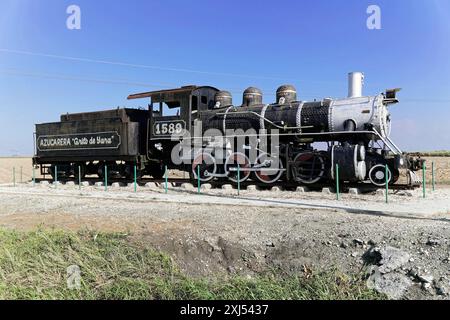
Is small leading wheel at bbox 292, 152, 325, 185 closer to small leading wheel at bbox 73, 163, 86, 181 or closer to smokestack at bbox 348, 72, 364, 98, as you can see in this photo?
smokestack at bbox 348, 72, 364, 98

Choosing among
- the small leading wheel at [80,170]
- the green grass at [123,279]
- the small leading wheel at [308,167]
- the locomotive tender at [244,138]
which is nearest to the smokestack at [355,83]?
the locomotive tender at [244,138]

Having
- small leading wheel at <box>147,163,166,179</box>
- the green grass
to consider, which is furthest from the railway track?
the green grass

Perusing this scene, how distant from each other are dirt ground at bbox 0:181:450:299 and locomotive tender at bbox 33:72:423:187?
1.85 m

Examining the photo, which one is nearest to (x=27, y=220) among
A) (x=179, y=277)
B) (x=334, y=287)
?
(x=179, y=277)

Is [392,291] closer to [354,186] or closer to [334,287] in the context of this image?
[334,287]

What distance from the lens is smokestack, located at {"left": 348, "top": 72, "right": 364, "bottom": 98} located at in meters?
13.3

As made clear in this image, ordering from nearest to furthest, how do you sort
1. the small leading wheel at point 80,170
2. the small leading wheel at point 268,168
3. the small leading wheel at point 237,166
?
1. the small leading wheel at point 268,168
2. the small leading wheel at point 237,166
3. the small leading wheel at point 80,170

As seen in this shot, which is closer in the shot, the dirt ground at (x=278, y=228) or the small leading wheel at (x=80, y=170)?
the dirt ground at (x=278, y=228)

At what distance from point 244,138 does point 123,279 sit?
975cm

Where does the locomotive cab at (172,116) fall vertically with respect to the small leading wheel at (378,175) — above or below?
above

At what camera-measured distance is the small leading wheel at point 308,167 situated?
42.0ft

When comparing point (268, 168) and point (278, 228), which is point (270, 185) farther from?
point (278, 228)

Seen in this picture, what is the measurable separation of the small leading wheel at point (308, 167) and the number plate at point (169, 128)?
4.66 meters

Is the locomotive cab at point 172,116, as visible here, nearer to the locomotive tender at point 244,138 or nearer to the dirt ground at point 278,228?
the locomotive tender at point 244,138
